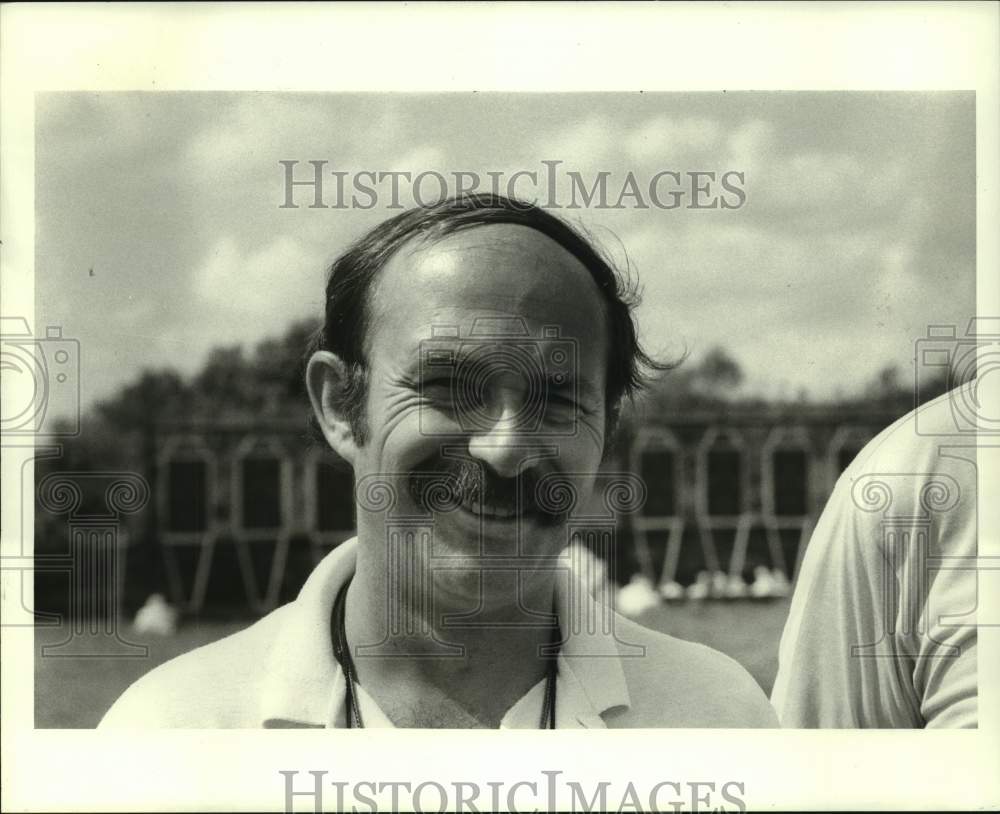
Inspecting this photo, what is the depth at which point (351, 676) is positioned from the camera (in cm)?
314

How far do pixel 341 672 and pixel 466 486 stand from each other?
0.54m

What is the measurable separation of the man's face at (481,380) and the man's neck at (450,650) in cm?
10

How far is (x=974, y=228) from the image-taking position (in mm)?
3227

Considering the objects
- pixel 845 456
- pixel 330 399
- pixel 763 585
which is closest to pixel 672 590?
pixel 763 585

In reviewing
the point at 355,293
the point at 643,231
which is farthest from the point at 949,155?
the point at 355,293

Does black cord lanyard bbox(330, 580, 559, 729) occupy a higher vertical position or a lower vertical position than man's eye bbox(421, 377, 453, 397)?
lower

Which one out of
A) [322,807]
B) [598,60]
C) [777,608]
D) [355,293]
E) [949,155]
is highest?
[598,60]

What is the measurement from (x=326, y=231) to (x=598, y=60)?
770 millimetres

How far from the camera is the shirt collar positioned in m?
3.14

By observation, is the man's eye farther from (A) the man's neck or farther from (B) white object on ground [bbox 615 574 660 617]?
(B) white object on ground [bbox 615 574 660 617]

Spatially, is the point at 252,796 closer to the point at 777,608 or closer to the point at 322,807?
the point at 322,807

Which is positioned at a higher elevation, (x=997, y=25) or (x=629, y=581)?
(x=997, y=25)

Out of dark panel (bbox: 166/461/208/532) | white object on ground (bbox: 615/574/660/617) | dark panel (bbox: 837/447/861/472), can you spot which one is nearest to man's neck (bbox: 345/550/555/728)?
white object on ground (bbox: 615/574/660/617)

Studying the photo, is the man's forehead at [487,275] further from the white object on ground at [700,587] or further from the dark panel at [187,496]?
the white object on ground at [700,587]
